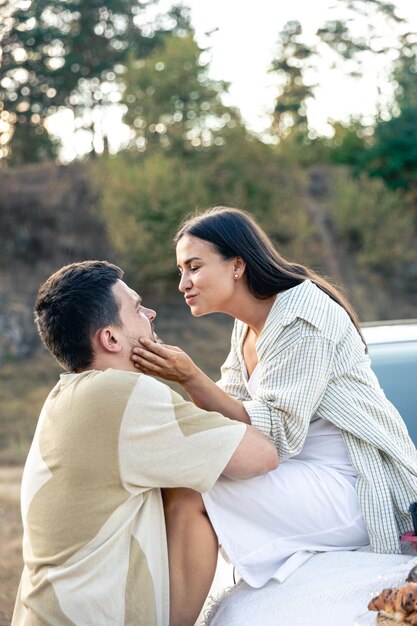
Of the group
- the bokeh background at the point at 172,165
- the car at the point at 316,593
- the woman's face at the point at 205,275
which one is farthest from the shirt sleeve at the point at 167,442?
the bokeh background at the point at 172,165

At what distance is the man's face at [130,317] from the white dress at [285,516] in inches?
20.2

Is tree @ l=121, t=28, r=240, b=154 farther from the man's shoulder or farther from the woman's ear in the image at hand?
the man's shoulder

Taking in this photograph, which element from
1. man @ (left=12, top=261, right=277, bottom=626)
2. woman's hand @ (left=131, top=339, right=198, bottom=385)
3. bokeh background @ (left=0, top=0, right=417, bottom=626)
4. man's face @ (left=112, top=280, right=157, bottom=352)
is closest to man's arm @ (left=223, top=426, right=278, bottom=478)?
man @ (left=12, top=261, right=277, bottom=626)

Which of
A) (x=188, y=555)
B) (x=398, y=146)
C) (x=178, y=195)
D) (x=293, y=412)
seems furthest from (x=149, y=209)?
(x=188, y=555)

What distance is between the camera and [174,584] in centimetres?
286

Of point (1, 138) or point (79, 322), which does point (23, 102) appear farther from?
point (79, 322)

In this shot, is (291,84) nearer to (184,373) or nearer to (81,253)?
(81,253)

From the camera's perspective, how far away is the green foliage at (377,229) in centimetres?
1978

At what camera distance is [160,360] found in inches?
114

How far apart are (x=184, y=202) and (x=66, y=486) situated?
609 inches

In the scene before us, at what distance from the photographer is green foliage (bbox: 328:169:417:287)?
19781 mm

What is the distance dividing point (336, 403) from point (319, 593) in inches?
25.2

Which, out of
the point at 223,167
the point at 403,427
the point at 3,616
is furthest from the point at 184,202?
the point at 403,427

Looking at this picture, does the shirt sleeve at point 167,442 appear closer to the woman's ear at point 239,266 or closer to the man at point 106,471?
the man at point 106,471
